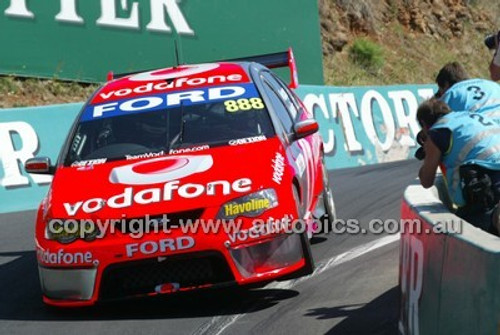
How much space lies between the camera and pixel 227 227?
7.02 metres

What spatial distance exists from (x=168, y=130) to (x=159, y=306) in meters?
1.51

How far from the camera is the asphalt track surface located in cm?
672

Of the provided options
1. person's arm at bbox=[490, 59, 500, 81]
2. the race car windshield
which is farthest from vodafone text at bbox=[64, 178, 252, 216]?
person's arm at bbox=[490, 59, 500, 81]

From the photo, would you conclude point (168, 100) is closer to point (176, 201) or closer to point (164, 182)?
point (164, 182)

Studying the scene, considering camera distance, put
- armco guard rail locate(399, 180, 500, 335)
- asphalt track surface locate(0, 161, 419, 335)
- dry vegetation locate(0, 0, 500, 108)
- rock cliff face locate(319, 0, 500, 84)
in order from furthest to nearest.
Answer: rock cliff face locate(319, 0, 500, 84) < dry vegetation locate(0, 0, 500, 108) < asphalt track surface locate(0, 161, 419, 335) < armco guard rail locate(399, 180, 500, 335)

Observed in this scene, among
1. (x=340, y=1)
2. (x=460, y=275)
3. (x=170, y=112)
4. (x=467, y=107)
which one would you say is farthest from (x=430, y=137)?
(x=340, y=1)

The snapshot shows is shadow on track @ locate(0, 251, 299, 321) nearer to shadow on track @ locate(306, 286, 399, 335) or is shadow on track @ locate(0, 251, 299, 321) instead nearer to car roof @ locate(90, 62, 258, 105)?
shadow on track @ locate(306, 286, 399, 335)

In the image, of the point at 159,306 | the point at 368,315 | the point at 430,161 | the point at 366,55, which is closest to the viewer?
the point at 430,161

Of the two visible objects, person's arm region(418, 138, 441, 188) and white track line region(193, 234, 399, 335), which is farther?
white track line region(193, 234, 399, 335)

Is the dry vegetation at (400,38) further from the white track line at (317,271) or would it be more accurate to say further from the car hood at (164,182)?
the car hood at (164,182)

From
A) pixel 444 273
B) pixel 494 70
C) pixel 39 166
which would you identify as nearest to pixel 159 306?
pixel 39 166

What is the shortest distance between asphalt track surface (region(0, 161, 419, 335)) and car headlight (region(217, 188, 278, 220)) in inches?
24.8

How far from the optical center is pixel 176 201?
715 centimetres

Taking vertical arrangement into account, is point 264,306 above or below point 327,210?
above
